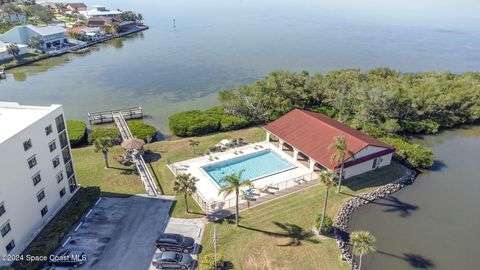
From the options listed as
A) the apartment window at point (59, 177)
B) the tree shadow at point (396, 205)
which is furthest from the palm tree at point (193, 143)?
the tree shadow at point (396, 205)

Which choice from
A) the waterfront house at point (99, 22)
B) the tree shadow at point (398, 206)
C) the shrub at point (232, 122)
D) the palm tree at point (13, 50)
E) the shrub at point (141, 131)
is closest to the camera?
the tree shadow at point (398, 206)

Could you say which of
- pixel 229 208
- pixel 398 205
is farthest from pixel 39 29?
pixel 398 205

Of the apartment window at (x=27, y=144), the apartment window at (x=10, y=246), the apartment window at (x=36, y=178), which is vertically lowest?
the apartment window at (x=10, y=246)

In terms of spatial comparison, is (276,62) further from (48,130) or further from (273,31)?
(48,130)

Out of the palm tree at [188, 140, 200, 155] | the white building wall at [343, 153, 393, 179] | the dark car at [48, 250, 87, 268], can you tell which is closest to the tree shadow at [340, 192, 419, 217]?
the white building wall at [343, 153, 393, 179]

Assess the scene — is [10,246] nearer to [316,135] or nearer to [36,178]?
[36,178]

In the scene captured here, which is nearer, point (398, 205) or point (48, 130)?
point (48, 130)

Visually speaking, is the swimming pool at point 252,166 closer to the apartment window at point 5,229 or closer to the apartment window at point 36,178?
the apartment window at point 36,178
